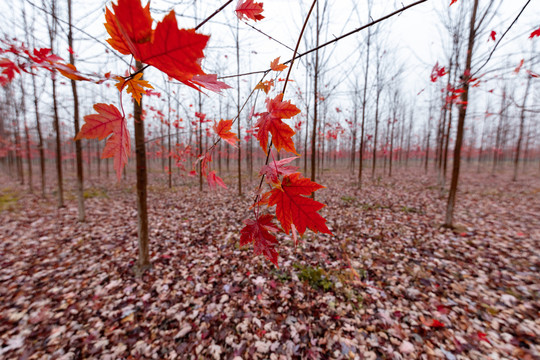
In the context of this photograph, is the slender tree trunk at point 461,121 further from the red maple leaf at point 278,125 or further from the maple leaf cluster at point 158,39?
the maple leaf cluster at point 158,39

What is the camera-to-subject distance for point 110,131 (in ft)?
1.77

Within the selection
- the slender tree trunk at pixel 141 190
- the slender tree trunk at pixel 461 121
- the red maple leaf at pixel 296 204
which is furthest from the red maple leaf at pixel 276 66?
the slender tree trunk at pixel 461 121

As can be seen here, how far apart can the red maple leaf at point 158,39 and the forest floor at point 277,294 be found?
2871mm

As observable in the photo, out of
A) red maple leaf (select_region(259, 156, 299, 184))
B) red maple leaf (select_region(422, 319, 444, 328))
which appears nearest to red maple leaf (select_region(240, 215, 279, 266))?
red maple leaf (select_region(259, 156, 299, 184))

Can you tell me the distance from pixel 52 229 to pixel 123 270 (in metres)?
3.44

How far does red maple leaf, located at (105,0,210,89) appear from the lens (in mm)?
401

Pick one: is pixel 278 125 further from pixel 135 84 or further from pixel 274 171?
pixel 135 84

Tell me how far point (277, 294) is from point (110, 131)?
10.4 feet

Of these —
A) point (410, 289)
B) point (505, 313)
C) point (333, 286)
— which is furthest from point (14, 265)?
point (505, 313)

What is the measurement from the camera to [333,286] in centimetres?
316

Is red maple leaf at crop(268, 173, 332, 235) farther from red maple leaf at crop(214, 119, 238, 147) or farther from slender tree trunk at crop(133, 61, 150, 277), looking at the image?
slender tree trunk at crop(133, 61, 150, 277)

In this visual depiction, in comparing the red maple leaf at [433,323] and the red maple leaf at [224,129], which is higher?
the red maple leaf at [224,129]

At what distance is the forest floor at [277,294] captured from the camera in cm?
229

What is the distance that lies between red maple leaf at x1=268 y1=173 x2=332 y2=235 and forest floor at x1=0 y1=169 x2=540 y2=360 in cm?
241
